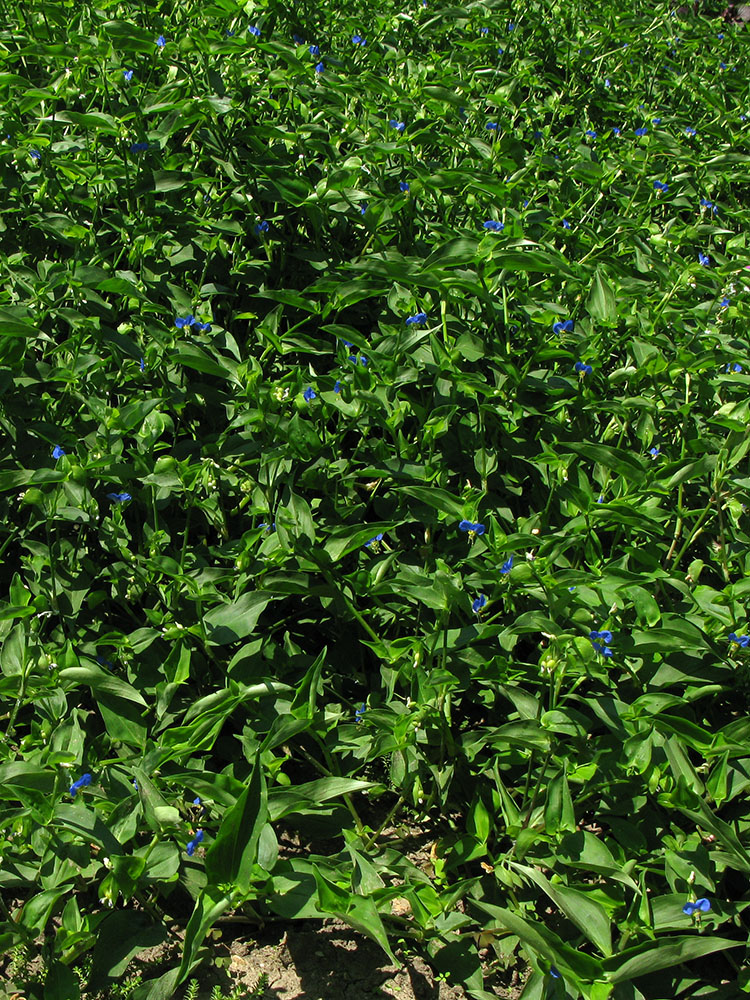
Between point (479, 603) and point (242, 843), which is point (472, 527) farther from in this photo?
point (242, 843)

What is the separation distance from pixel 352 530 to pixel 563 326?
1009 millimetres

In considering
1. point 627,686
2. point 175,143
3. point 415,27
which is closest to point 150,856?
point 627,686

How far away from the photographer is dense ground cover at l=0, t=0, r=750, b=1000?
2039 millimetres

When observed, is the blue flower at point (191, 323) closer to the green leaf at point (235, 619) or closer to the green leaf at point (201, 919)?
the green leaf at point (235, 619)

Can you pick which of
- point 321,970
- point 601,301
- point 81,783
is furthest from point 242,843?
point 601,301

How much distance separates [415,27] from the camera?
16.3 feet

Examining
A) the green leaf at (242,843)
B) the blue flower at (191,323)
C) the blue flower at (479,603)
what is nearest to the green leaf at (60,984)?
the green leaf at (242,843)

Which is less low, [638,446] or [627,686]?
[638,446]

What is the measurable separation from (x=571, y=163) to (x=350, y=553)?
7.49 ft

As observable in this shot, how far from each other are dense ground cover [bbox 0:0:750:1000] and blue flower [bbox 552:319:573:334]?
0.24 ft

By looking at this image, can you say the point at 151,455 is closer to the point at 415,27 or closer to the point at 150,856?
the point at 150,856

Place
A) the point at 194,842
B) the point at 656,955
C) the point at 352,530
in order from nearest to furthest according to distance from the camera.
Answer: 1. the point at 656,955
2. the point at 194,842
3. the point at 352,530

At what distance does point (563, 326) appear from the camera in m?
2.93

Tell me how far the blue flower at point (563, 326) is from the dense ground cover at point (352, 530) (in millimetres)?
72
